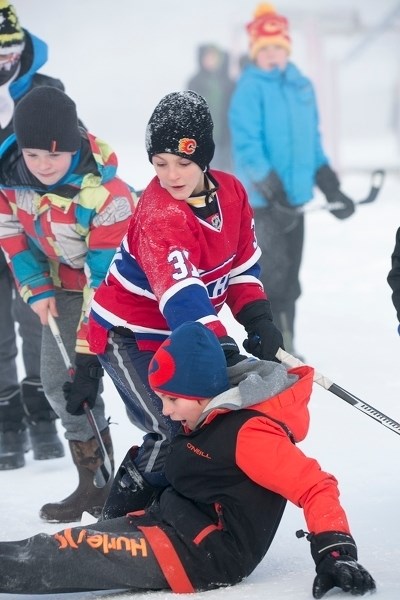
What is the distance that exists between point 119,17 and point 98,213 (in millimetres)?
17027

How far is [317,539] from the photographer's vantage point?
277 cm

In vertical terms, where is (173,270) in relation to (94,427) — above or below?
Result: above

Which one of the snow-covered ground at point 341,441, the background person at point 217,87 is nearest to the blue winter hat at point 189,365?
the snow-covered ground at point 341,441

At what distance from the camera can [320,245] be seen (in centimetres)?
1143

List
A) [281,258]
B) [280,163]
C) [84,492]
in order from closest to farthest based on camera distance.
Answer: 1. [84,492]
2. [281,258]
3. [280,163]

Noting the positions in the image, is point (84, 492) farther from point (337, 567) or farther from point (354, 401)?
point (337, 567)

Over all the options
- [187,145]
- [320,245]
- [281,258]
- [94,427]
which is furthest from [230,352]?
[320,245]

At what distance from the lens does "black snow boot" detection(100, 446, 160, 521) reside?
343cm

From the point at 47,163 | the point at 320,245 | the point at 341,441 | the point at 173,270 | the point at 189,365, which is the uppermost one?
the point at 47,163

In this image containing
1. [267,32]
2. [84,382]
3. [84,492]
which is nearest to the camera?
[84,382]

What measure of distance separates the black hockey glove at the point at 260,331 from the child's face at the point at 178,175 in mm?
417

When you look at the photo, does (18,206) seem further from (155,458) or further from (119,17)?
(119,17)

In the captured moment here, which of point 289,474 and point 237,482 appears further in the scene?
point 237,482

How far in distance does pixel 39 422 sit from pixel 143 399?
1.53 meters
